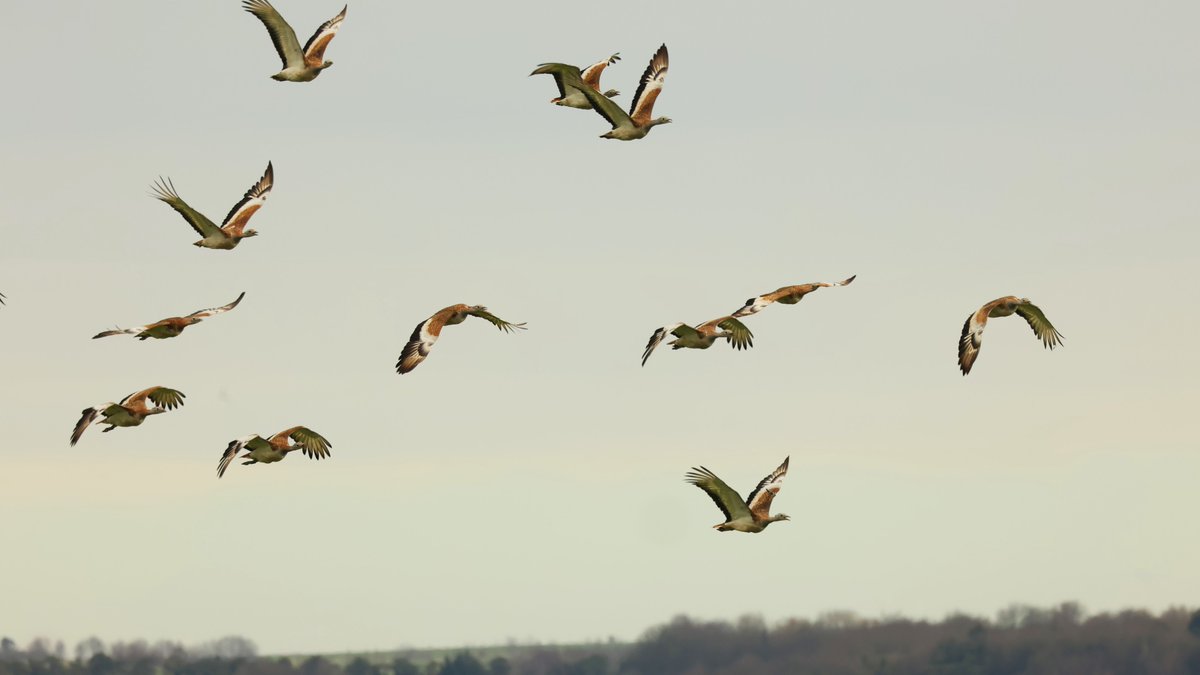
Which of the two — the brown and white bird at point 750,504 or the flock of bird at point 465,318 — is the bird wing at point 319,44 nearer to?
the flock of bird at point 465,318

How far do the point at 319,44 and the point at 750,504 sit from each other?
2316 centimetres

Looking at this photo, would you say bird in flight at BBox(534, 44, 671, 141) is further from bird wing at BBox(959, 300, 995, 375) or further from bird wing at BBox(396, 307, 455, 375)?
bird wing at BBox(959, 300, 995, 375)

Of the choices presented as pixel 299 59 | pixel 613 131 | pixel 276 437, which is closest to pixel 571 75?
pixel 613 131

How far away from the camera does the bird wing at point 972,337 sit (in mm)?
78938

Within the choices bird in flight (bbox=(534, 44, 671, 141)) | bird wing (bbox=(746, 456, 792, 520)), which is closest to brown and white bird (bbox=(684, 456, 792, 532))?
bird wing (bbox=(746, 456, 792, 520))

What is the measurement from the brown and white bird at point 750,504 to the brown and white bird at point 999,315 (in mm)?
7893

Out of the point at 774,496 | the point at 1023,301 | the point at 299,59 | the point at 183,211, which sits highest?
the point at 299,59

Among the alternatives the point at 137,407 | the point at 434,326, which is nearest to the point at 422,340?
the point at 434,326

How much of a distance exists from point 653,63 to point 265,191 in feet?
52.2

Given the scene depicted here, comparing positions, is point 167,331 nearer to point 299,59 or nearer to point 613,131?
point 299,59

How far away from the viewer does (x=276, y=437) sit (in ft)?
282

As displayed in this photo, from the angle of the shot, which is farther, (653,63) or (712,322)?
(653,63)

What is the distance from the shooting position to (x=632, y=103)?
9231 centimetres

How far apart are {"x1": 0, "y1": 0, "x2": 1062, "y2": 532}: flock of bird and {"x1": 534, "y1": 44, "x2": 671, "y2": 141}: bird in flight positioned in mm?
37
